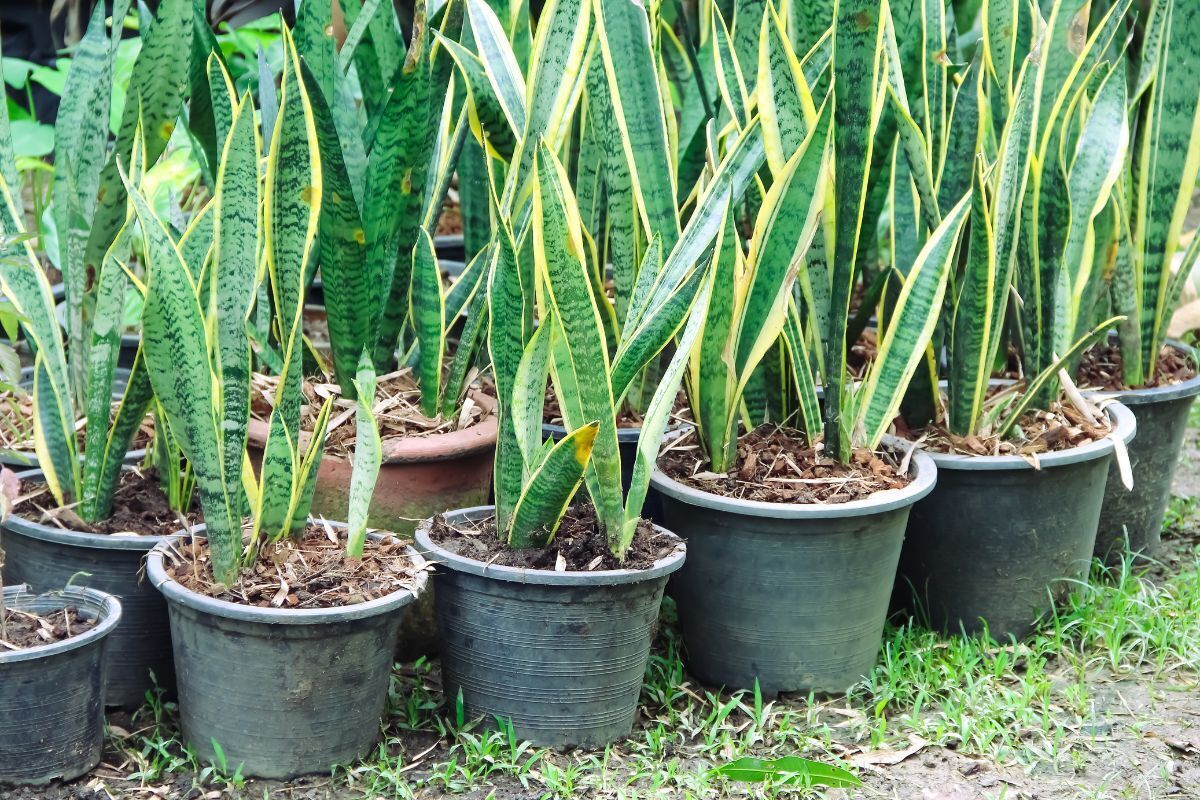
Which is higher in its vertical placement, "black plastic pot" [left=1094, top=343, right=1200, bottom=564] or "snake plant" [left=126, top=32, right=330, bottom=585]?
"snake plant" [left=126, top=32, right=330, bottom=585]

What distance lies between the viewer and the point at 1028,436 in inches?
85.0

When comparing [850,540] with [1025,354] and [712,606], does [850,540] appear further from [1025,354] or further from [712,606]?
[1025,354]

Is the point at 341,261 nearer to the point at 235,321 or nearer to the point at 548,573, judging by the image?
the point at 235,321

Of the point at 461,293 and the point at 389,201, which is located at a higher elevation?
the point at 389,201

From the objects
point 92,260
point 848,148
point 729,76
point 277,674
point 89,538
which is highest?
point 729,76

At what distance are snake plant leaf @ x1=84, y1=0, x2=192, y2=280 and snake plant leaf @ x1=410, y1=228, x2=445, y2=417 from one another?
40 centimetres

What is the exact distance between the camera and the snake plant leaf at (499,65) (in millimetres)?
1752

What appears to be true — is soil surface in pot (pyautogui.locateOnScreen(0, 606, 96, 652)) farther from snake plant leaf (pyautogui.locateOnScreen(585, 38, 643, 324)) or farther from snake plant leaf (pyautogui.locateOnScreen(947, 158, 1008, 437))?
snake plant leaf (pyautogui.locateOnScreen(947, 158, 1008, 437))

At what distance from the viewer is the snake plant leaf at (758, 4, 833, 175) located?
1.80m

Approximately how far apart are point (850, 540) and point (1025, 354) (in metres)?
0.59

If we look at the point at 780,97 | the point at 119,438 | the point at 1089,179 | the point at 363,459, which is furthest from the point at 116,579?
the point at 1089,179

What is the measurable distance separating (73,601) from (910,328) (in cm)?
116

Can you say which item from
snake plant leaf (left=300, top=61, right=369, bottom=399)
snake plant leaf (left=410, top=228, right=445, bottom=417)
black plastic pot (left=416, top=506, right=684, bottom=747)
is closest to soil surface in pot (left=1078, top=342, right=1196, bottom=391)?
black plastic pot (left=416, top=506, right=684, bottom=747)

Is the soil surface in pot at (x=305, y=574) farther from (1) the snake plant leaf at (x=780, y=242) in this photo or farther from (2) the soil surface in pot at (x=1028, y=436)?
(2) the soil surface in pot at (x=1028, y=436)
